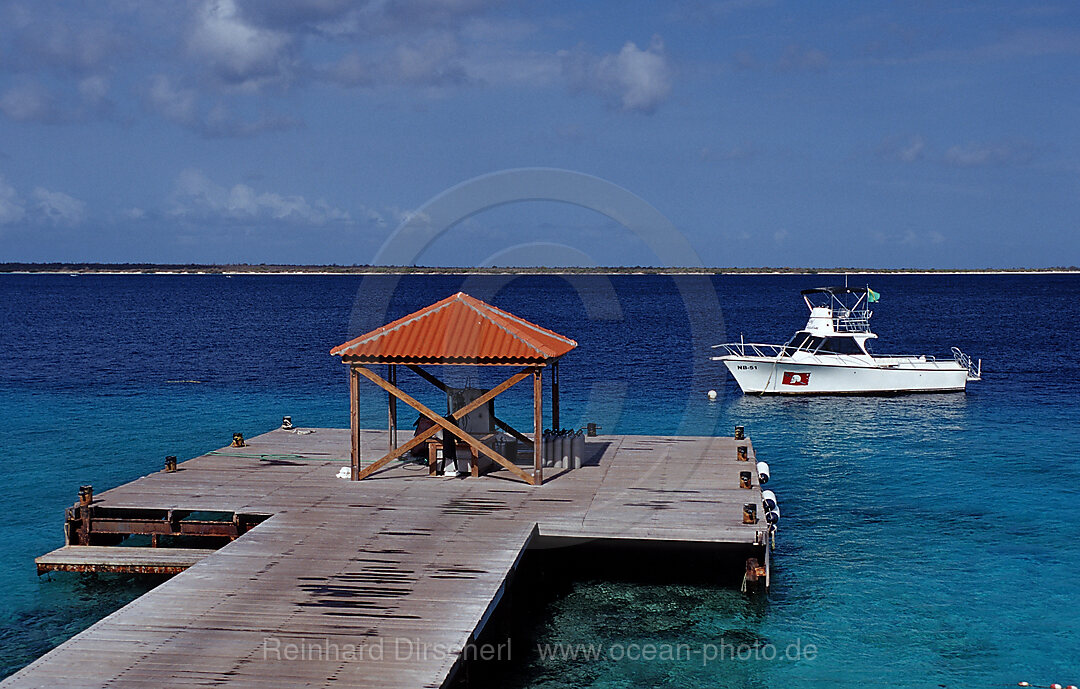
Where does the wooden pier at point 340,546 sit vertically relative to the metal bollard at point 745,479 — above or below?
below

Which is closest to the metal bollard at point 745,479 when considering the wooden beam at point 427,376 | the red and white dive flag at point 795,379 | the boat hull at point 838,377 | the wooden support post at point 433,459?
the wooden support post at point 433,459

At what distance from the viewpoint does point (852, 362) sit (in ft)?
148

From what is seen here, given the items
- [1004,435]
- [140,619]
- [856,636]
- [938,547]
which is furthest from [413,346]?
[1004,435]

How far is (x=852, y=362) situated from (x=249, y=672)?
127ft

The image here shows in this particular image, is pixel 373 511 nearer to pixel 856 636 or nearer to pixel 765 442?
pixel 856 636

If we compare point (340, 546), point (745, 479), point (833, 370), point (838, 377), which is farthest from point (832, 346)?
point (340, 546)

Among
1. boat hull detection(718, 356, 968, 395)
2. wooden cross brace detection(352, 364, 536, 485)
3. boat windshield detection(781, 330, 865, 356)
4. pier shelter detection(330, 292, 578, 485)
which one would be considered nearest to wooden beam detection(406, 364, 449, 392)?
pier shelter detection(330, 292, 578, 485)

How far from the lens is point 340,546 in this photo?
53.2ft

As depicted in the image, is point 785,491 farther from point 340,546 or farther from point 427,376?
point 340,546

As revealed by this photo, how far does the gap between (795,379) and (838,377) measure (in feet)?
6.50

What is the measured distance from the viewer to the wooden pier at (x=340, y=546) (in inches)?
459

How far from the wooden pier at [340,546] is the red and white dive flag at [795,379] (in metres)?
20.2

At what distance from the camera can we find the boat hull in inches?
1774

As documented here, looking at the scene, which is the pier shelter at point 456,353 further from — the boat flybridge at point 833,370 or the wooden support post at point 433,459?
the boat flybridge at point 833,370
